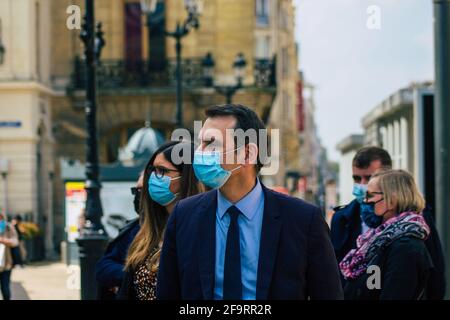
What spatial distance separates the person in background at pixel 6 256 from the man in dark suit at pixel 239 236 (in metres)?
11.4

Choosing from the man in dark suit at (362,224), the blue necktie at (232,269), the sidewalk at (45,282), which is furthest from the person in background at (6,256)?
the blue necktie at (232,269)

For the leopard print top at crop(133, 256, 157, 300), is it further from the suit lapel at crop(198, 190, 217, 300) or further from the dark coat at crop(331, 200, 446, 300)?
the dark coat at crop(331, 200, 446, 300)

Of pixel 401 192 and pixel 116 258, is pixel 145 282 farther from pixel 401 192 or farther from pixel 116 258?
pixel 401 192

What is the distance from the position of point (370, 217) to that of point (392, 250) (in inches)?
37.9

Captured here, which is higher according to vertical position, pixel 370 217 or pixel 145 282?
pixel 370 217

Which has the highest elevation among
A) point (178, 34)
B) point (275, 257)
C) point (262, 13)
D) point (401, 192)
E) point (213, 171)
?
point (262, 13)

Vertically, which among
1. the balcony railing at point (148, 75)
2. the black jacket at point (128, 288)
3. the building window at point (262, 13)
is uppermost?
the building window at point (262, 13)

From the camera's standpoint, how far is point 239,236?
365 centimetres

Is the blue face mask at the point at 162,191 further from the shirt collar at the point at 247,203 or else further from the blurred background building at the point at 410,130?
the blurred background building at the point at 410,130

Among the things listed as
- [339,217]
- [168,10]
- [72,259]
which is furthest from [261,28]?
[339,217]

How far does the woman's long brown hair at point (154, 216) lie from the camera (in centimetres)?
498

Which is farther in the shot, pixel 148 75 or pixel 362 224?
pixel 148 75

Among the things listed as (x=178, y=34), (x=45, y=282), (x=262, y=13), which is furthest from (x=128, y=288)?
(x=262, y=13)

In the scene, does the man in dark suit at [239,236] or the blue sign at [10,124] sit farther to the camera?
the blue sign at [10,124]
